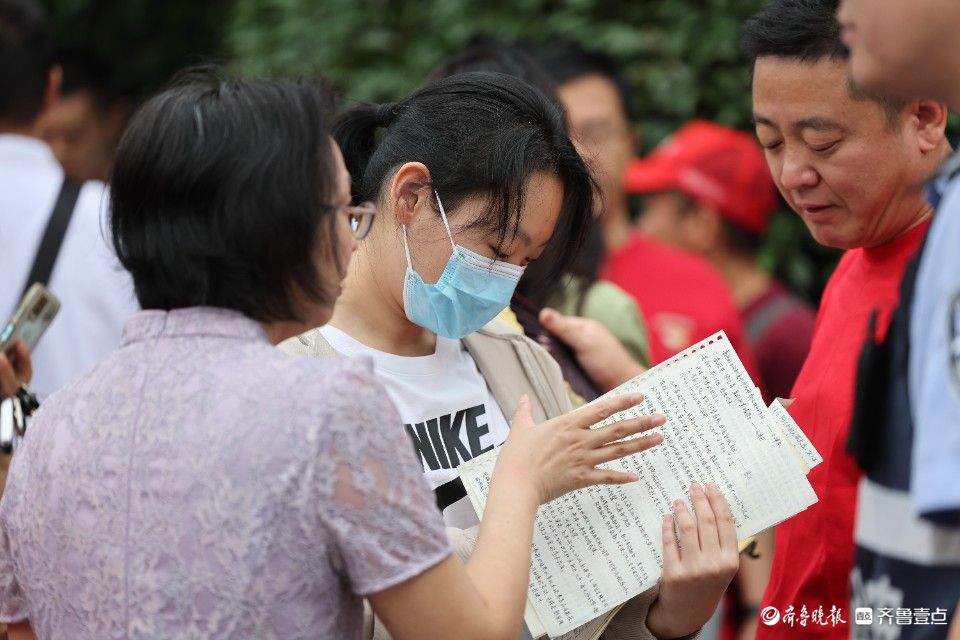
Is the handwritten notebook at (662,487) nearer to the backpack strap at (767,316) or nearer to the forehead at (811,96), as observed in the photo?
the forehead at (811,96)

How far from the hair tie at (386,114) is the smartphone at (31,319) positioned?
0.80m

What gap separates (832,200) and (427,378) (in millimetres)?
843

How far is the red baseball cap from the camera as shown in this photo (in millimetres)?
4664

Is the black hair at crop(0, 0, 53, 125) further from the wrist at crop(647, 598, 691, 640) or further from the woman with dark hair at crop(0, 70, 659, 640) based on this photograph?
the wrist at crop(647, 598, 691, 640)

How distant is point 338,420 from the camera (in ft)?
4.99

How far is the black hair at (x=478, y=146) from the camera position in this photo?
2.25m

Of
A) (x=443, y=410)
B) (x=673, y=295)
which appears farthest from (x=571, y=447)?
(x=673, y=295)

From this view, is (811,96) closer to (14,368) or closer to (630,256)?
→ (14,368)

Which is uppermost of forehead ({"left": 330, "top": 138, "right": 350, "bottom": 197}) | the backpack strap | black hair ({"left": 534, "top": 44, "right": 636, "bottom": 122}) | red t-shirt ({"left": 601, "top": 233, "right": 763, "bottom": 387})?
forehead ({"left": 330, "top": 138, "right": 350, "bottom": 197})

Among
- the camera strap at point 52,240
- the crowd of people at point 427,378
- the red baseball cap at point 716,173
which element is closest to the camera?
the crowd of people at point 427,378

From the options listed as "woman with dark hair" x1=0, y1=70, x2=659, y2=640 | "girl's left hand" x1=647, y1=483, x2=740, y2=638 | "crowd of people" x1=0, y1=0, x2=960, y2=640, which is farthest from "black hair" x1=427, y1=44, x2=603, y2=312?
"woman with dark hair" x1=0, y1=70, x2=659, y2=640

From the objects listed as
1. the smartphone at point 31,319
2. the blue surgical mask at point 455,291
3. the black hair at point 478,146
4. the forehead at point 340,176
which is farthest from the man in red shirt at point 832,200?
the smartphone at point 31,319

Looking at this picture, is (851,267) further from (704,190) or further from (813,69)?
(704,190)

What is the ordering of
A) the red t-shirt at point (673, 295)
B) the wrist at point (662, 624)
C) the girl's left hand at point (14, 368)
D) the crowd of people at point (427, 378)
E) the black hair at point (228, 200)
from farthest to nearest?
the red t-shirt at point (673, 295) → the girl's left hand at point (14, 368) → the wrist at point (662, 624) → the black hair at point (228, 200) → the crowd of people at point (427, 378)
